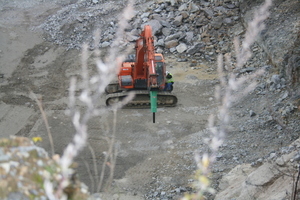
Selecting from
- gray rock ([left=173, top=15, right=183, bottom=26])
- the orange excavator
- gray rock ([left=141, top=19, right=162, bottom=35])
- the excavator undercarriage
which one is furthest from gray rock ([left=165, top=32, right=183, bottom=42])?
A: the excavator undercarriage

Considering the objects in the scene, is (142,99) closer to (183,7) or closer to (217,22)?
(217,22)

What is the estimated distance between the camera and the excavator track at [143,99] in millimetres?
15219

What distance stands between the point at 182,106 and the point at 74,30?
32.8 feet

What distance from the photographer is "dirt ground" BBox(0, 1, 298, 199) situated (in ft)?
37.2

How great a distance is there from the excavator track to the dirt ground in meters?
0.30

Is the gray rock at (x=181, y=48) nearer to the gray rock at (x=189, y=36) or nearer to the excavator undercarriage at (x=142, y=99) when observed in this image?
the gray rock at (x=189, y=36)

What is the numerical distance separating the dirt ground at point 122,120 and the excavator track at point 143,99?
11.7 inches

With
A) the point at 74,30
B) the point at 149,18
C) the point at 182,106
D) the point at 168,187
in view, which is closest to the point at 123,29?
the point at 149,18

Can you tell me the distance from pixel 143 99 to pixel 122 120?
1.40 m

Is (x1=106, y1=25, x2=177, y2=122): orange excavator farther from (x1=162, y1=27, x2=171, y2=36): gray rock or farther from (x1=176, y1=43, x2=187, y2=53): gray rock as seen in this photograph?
(x1=162, y1=27, x2=171, y2=36): gray rock

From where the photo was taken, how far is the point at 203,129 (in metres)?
13.6

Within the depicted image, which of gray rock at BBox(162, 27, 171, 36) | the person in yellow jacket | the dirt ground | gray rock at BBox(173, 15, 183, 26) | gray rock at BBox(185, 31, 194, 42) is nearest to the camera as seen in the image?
the dirt ground

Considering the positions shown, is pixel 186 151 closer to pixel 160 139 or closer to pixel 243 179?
pixel 160 139

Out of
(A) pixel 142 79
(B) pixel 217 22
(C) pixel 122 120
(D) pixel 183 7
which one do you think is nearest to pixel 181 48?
(B) pixel 217 22
